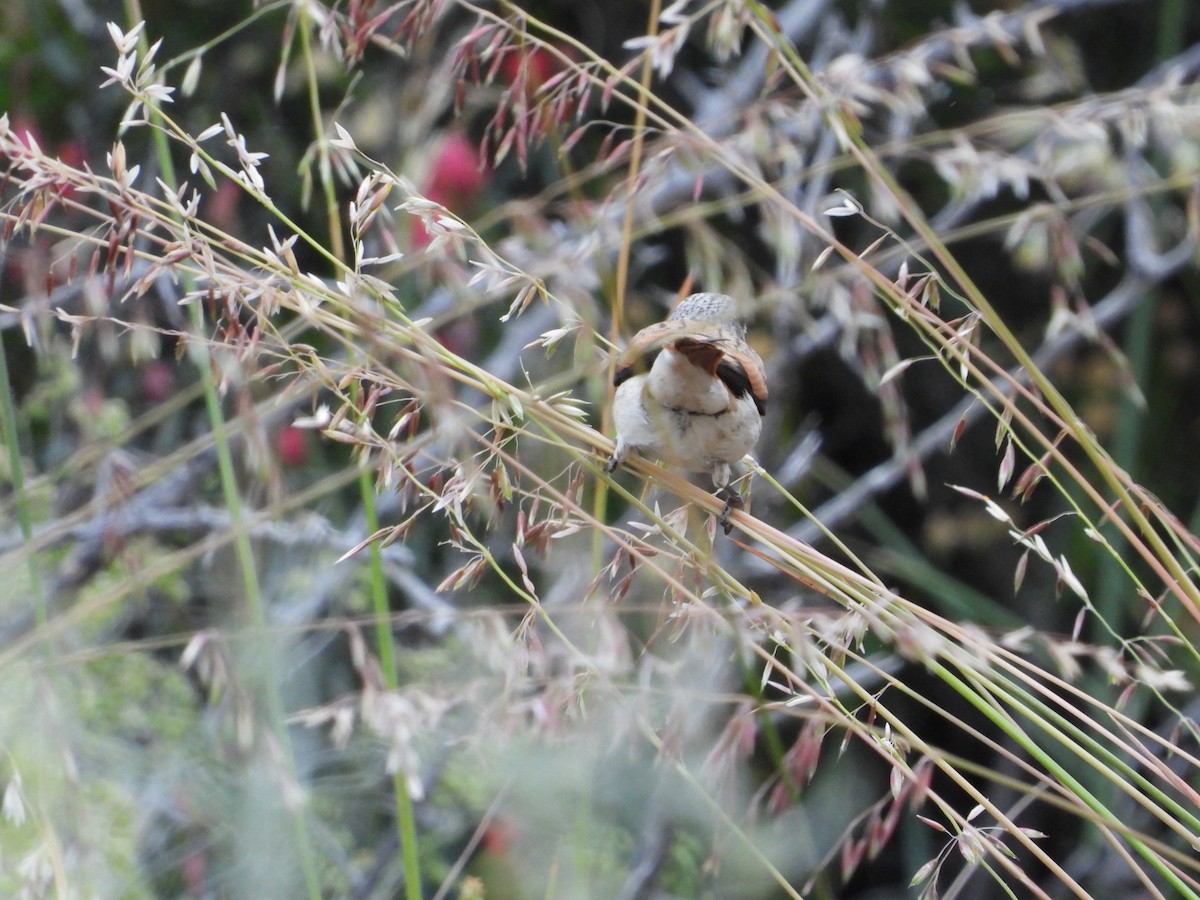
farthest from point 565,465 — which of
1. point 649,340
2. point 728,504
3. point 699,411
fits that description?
point 649,340

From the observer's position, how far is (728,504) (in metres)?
1.23

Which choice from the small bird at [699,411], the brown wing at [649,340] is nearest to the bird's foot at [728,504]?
the small bird at [699,411]

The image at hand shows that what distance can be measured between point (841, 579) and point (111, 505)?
24.9 inches

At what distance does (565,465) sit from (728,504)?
36cm

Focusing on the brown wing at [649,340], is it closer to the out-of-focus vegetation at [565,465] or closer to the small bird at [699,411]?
the out-of-focus vegetation at [565,465]

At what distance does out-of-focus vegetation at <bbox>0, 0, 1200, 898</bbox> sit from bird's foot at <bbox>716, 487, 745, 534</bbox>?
0.03m

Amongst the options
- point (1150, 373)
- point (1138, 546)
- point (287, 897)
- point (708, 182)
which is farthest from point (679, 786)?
point (1150, 373)

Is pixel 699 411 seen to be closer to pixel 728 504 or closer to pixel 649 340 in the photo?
pixel 728 504

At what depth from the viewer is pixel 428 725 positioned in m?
1.06

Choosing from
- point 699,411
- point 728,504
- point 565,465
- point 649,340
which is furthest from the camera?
point 565,465

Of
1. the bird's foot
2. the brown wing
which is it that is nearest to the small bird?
the bird's foot

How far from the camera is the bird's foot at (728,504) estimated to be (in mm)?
1180

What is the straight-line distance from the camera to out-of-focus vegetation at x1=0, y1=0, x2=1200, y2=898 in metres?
0.96

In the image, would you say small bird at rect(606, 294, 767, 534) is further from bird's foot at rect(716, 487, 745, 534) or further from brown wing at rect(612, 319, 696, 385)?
brown wing at rect(612, 319, 696, 385)
